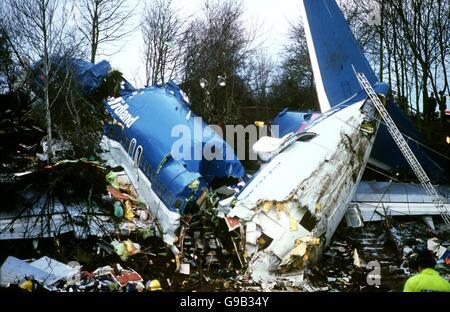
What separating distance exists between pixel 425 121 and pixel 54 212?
12.1m

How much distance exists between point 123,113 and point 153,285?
434 cm

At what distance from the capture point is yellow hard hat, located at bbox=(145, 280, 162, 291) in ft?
16.4

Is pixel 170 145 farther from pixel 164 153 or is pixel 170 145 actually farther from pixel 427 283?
pixel 427 283

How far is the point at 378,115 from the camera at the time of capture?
26.4 ft

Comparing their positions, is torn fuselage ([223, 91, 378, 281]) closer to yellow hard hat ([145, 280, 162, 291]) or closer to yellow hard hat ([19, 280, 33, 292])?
yellow hard hat ([145, 280, 162, 291])

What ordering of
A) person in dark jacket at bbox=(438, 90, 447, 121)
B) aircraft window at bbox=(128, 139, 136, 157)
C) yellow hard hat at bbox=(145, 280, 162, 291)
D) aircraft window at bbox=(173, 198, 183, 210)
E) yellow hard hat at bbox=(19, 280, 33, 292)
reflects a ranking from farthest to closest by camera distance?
person in dark jacket at bbox=(438, 90, 447, 121) < aircraft window at bbox=(128, 139, 136, 157) < aircraft window at bbox=(173, 198, 183, 210) < yellow hard hat at bbox=(145, 280, 162, 291) < yellow hard hat at bbox=(19, 280, 33, 292)

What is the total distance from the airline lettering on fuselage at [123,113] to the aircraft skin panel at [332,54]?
557cm

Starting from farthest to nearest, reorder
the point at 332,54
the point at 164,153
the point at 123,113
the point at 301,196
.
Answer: the point at 332,54
the point at 123,113
the point at 164,153
the point at 301,196

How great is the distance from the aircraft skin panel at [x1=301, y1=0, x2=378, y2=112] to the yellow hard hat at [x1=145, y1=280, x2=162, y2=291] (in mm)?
7468

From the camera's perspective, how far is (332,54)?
11266mm

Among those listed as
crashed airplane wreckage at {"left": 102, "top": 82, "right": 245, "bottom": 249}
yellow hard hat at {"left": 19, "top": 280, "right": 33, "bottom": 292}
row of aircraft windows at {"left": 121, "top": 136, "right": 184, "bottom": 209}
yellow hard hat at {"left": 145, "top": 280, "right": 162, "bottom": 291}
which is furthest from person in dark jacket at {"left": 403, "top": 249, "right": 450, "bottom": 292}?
yellow hard hat at {"left": 19, "top": 280, "right": 33, "bottom": 292}

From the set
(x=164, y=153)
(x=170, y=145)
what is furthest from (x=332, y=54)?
(x=164, y=153)
